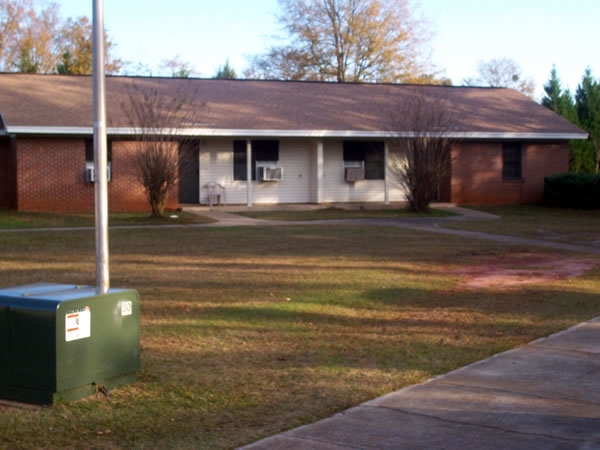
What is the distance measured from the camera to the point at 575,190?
29766mm

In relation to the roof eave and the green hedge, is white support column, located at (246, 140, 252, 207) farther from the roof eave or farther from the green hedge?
the green hedge

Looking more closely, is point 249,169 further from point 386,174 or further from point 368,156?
point 368,156

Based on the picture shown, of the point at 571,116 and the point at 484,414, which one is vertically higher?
the point at 571,116

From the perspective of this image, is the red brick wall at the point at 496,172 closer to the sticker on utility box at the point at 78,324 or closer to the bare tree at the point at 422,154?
the bare tree at the point at 422,154

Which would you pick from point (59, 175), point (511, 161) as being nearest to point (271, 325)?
point (59, 175)

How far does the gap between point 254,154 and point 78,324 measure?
78.0 ft

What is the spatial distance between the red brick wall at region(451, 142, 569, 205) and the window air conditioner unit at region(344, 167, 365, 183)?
355 cm

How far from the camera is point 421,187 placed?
2648 cm

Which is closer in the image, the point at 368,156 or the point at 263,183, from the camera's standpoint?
the point at 263,183

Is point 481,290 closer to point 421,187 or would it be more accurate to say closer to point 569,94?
point 421,187

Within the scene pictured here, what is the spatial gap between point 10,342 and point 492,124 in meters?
27.1

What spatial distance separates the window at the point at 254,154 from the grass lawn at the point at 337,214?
285cm

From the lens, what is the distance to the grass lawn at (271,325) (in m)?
5.84

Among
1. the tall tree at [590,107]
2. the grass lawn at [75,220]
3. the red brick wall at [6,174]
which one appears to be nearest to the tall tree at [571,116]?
the tall tree at [590,107]
